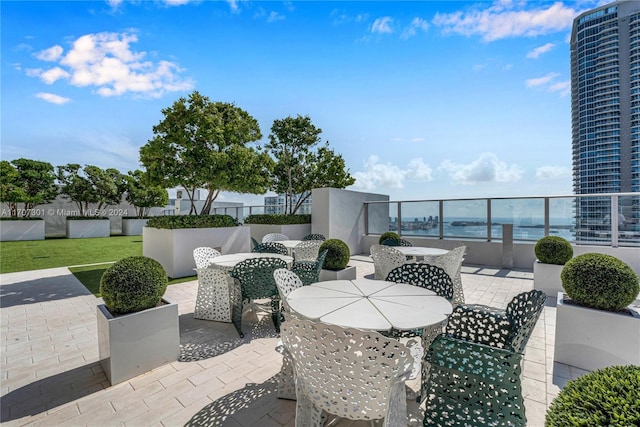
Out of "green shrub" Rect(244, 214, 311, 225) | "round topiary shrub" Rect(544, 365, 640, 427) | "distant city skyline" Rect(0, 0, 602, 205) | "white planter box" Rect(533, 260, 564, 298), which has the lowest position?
"white planter box" Rect(533, 260, 564, 298)

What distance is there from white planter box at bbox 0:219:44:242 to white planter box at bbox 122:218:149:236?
410 cm

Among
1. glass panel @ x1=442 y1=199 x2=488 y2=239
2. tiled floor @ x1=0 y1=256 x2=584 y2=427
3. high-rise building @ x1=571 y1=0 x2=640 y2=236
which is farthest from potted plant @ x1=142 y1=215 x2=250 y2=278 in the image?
high-rise building @ x1=571 y1=0 x2=640 y2=236

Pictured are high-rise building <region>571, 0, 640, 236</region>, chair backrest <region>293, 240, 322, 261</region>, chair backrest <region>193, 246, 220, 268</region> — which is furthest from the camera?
high-rise building <region>571, 0, 640, 236</region>

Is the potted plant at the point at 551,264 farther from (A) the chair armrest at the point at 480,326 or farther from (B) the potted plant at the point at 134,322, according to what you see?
(B) the potted plant at the point at 134,322

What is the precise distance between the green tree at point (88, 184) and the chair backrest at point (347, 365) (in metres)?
21.2

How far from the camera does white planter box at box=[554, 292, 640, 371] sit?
2533 millimetres

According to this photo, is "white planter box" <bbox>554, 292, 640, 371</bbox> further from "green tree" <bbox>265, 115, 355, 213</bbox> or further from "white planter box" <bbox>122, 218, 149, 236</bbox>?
"white planter box" <bbox>122, 218, 149, 236</bbox>

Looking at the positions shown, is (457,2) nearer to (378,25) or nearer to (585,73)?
(378,25)

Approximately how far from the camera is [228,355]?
A: 3086 mm

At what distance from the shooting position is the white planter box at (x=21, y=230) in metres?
14.5

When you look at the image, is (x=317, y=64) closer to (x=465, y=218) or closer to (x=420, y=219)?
(x=420, y=219)

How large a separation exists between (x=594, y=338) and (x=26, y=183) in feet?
75.1

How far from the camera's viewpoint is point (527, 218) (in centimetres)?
752

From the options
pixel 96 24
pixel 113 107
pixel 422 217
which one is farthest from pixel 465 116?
pixel 113 107
